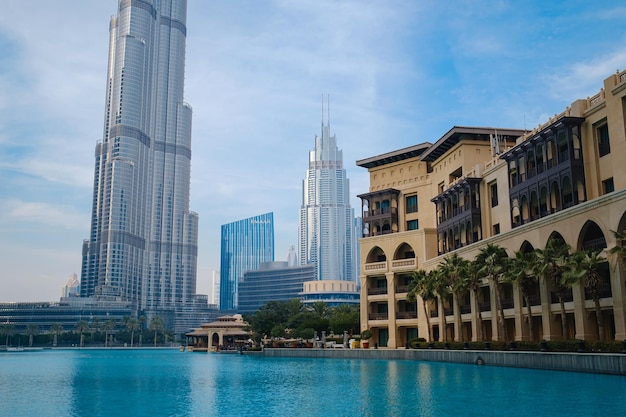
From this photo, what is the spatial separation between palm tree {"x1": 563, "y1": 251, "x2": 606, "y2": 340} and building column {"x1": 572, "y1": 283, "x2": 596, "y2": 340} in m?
2.84

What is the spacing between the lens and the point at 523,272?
4869 centimetres

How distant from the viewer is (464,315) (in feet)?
229

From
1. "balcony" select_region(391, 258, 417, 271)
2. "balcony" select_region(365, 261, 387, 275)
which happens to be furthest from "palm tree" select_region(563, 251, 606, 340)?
"balcony" select_region(365, 261, 387, 275)

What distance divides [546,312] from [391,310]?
3511 centimetres

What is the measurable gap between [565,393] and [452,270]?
32888 mm

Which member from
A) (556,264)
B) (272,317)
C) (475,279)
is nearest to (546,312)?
(556,264)

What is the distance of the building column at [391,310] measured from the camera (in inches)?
3292

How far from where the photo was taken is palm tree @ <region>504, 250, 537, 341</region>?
4797cm

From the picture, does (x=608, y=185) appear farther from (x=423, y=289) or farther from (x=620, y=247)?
(x=423, y=289)

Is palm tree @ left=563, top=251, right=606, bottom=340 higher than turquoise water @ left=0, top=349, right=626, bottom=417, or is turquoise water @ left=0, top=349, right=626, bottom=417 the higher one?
palm tree @ left=563, top=251, right=606, bottom=340

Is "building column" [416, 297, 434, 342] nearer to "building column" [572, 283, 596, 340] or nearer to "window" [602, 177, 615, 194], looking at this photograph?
"building column" [572, 283, 596, 340]

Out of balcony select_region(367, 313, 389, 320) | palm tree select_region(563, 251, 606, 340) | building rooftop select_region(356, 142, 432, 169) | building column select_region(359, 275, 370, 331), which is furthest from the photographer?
building rooftop select_region(356, 142, 432, 169)

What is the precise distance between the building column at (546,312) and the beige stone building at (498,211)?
0.08 meters

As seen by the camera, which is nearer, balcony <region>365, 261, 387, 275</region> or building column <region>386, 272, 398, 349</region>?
building column <region>386, 272, 398, 349</region>
